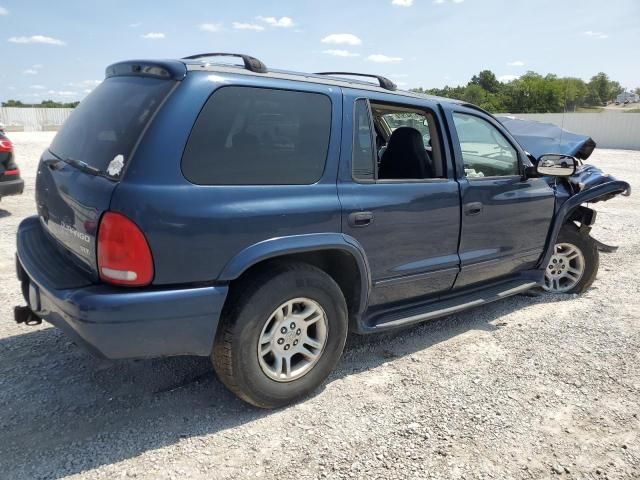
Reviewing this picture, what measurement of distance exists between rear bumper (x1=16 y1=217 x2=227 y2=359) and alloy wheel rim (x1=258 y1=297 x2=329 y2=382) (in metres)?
0.36

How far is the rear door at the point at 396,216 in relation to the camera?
9.88ft

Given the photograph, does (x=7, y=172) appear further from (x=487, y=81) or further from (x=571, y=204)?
(x=487, y=81)

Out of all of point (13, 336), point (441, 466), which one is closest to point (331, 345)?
point (441, 466)

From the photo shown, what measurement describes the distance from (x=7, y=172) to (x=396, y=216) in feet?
20.6

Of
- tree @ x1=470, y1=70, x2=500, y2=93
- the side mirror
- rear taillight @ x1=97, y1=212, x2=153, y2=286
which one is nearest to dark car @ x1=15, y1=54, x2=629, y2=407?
rear taillight @ x1=97, y1=212, x2=153, y2=286

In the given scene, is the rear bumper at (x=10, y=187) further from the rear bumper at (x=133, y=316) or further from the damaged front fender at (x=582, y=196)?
the damaged front fender at (x=582, y=196)

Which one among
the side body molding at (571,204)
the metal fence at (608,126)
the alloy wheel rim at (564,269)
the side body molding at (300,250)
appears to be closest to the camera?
the side body molding at (300,250)

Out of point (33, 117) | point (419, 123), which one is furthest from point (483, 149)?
point (33, 117)

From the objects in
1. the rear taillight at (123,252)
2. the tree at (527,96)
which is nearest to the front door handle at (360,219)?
the rear taillight at (123,252)

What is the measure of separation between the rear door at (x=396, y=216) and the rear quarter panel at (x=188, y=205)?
1.61ft

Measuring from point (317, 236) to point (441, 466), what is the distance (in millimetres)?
1320

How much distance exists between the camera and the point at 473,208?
3666mm

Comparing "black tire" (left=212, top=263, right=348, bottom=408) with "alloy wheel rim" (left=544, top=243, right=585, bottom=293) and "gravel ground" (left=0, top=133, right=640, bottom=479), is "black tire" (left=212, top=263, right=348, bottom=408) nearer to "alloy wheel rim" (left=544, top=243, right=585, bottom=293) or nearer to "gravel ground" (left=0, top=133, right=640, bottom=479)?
"gravel ground" (left=0, top=133, right=640, bottom=479)

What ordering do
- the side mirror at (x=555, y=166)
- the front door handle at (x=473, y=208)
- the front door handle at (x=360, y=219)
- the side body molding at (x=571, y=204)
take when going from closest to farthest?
1. the front door handle at (x=360, y=219)
2. the front door handle at (x=473, y=208)
3. the side mirror at (x=555, y=166)
4. the side body molding at (x=571, y=204)
